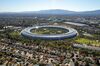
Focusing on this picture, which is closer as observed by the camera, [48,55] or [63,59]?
[63,59]

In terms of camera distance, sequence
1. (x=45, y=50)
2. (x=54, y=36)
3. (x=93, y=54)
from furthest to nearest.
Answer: (x=54, y=36)
(x=45, y=50)
(x=93, y=54)

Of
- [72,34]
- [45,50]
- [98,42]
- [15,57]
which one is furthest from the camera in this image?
[72,34]

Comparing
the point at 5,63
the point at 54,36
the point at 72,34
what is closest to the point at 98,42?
the point at 72,34

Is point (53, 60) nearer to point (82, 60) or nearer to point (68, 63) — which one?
point (68, 63)

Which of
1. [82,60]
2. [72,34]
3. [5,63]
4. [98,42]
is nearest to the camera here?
[5,63]

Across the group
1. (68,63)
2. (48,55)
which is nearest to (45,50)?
(48,55)

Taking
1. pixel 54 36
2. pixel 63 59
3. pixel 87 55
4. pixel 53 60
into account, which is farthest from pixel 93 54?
pixel 54 36

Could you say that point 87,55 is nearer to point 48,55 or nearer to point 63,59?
point 63,59

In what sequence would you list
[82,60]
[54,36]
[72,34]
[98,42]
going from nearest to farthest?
[82,60], [98,42], [54,36], [72,34]

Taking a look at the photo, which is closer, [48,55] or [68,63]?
[68,63]
